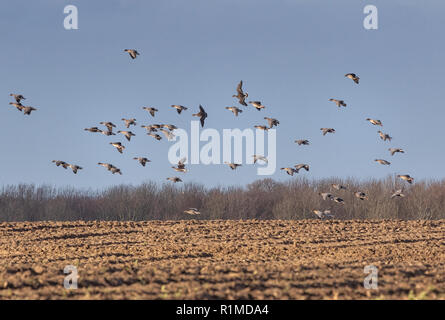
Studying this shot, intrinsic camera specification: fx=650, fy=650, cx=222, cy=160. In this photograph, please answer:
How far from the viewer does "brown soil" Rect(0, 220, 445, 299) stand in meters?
10.5

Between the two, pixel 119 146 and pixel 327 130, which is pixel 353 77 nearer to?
pixel 327 130

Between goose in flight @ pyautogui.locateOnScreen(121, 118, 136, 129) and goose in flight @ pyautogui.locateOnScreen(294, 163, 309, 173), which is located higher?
goose in flight @ pyautogui.locateOnScreen(121, 118, 136, 129)

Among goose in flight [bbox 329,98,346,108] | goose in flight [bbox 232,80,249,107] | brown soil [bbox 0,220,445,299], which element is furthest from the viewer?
goose in flight [bbox 329,98,346,108]

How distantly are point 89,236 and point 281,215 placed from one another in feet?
40.5

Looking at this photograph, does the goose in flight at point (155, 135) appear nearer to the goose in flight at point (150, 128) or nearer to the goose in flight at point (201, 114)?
the goose in flight at point (150, 128)

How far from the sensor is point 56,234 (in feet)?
78.6

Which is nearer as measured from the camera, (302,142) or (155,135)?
(155,135)

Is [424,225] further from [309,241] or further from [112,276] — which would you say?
[112,276]

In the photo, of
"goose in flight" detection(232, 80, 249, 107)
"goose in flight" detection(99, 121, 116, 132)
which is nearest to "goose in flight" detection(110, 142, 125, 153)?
"goose in flight" detection(99, 121, 116, 132)

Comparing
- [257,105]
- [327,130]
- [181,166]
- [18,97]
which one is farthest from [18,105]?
[327,130]

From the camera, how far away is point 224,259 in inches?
659

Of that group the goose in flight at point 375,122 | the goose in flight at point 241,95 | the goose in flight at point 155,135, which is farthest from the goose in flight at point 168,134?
the goose in flight at point 375,122

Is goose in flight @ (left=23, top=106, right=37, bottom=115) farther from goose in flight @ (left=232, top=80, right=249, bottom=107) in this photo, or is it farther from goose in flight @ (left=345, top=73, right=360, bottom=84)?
goose in flight @ (left=345, top=73, right=360, bottom=84)
